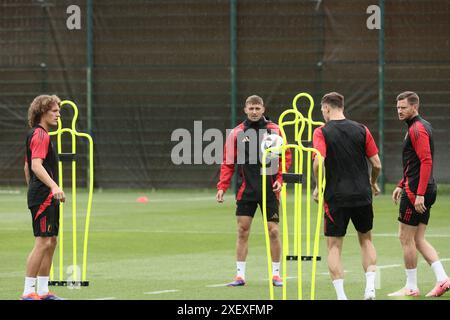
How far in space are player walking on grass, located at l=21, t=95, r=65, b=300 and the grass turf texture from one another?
620 millimetres

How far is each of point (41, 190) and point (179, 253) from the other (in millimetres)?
5365

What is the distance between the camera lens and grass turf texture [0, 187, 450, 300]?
41.7 feet

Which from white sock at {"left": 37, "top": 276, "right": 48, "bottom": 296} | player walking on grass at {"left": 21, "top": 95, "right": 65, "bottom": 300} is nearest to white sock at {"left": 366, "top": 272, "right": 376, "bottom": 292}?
player walking on grass at {"left": 21, "top": 95, "right": 65, "bottom": 300}

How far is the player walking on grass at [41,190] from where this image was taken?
11469 millimetres

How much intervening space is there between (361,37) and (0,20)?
10.5m

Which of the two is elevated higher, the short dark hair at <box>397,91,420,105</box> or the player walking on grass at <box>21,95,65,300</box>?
the short dark hair at <box>397,91,420,105</box>

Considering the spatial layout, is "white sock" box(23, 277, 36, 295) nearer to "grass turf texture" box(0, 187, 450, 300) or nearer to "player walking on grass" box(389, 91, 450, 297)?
"grass turf texture" box(0, 187, 450, 300)

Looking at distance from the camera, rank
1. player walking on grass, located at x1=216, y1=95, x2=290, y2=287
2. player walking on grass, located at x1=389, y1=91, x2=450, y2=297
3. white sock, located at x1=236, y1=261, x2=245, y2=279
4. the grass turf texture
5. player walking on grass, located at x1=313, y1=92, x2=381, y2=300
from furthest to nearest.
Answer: player walking on grass, located at x1=216, y1=95, x2=290, y2=287, white sock, located at x1=236, y1=261, x2=245, y2=279, the grass turf texture, player walking on grass, located at x1=389, y1=91, x2=450, y2=297, player walking on grass, located at x1=313, y1=92, x2=381, y2=300

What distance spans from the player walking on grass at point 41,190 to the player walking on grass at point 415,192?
3.58 meters

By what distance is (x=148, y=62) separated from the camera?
32.9m

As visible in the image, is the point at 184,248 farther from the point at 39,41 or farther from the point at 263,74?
the point at 39,41

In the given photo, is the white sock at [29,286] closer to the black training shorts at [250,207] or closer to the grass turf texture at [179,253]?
the grass turf texture at [179,253]

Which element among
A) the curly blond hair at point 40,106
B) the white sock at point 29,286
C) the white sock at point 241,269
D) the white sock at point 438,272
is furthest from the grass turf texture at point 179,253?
the curly blond hair at point 40,106
